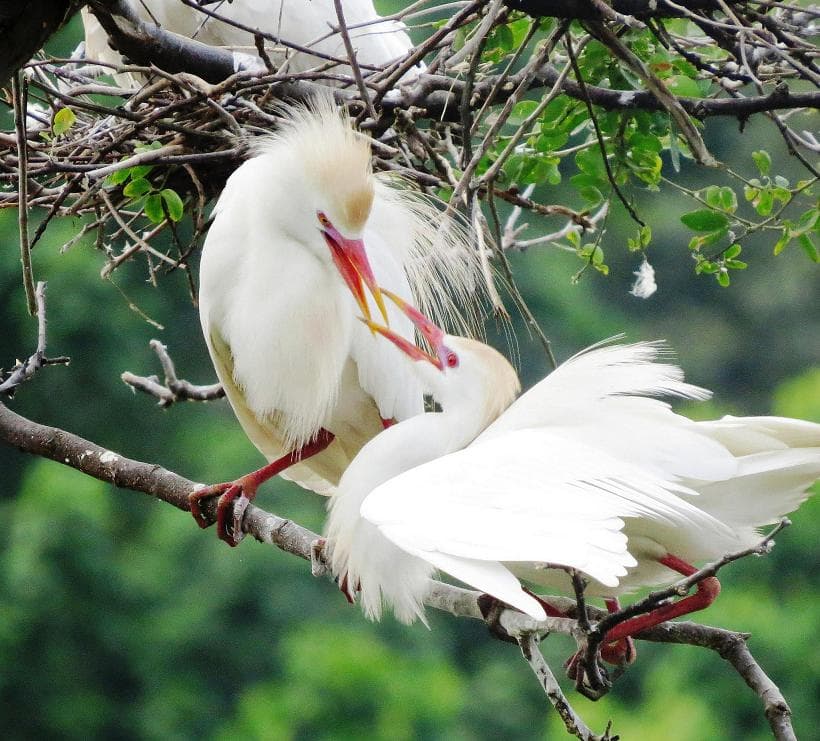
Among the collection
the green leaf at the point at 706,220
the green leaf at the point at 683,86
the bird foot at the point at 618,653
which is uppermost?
the green leaf at the point at 683,86

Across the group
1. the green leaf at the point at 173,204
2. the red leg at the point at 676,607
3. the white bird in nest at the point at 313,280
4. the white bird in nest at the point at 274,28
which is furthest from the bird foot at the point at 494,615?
the white bird in nest at the point at 274,28

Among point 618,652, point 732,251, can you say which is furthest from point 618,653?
point 732,251

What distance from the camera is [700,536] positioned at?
1.62 m

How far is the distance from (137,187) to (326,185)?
31cm

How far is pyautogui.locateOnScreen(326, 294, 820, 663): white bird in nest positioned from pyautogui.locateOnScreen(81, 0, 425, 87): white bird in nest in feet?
2.96

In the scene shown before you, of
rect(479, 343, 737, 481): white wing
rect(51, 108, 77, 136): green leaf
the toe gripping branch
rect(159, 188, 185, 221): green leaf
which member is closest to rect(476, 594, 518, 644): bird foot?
the toe gripping branch

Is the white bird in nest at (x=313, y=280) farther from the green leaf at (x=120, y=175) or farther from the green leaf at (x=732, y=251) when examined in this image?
the green leaf at (x=732, y=251)

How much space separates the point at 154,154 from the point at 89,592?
854cm

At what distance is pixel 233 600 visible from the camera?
387 inches

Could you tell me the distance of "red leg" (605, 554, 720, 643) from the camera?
5.10 ft

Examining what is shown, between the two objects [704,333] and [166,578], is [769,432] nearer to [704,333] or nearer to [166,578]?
[166,578]

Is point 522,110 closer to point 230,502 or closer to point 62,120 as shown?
point 62,120

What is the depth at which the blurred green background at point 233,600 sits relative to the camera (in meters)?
8.48

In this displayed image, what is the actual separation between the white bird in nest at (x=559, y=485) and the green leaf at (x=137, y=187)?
1.57 feet
